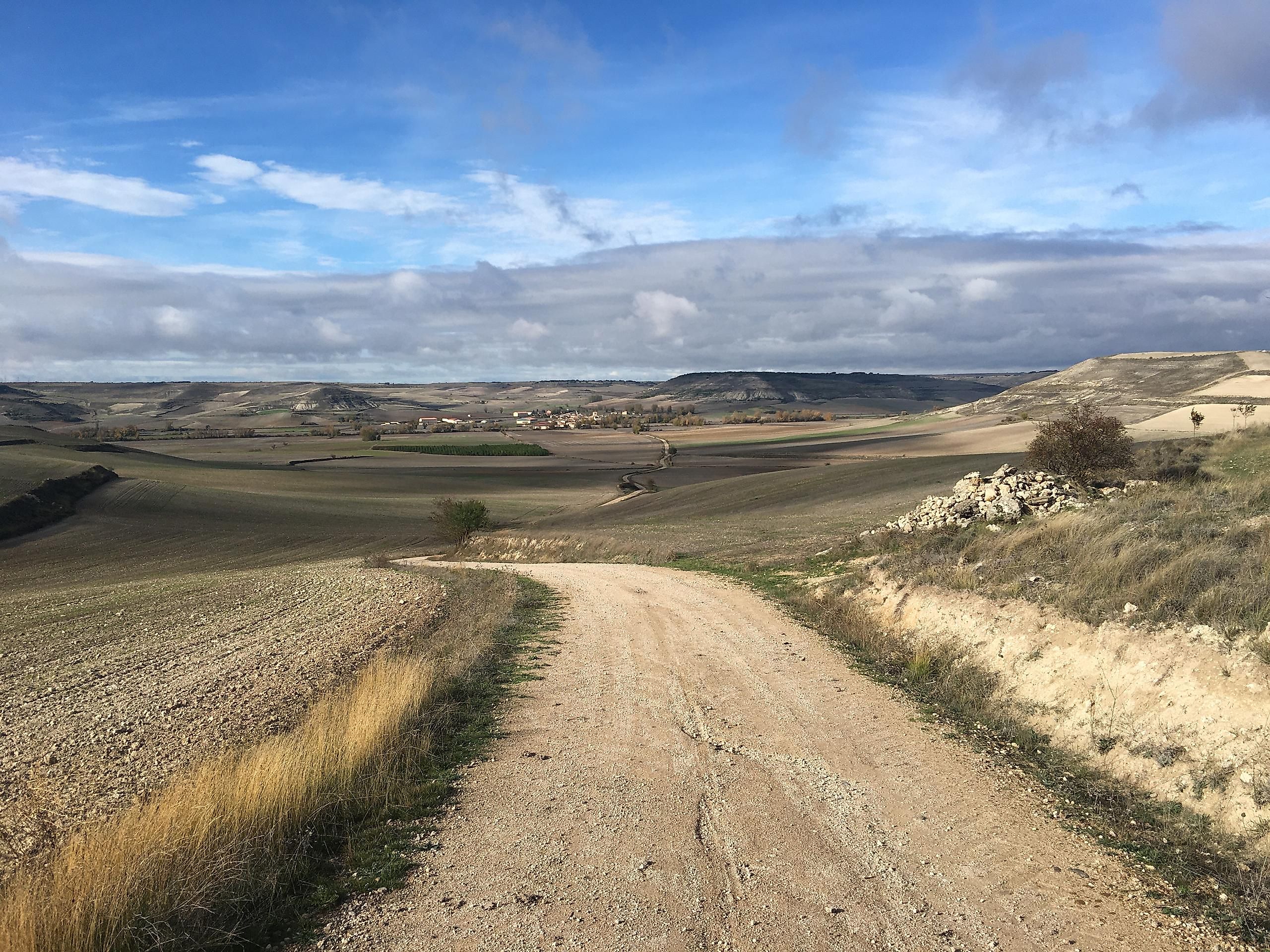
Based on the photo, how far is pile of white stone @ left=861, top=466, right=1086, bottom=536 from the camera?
20.1m

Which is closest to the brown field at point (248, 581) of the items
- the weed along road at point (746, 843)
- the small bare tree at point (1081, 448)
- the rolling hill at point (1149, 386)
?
the weed along road at point (746, 843)

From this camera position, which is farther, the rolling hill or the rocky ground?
the rolling hill

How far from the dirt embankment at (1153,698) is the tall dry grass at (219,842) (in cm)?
788

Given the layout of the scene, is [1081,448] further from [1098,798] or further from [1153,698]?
[1098,798]

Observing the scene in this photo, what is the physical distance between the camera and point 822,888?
653 centimetres

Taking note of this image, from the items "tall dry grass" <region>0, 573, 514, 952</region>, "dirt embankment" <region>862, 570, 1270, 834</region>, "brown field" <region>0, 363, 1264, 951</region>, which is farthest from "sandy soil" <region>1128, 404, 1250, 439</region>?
"tall dry grass" <region>0, 573, 514, 952</region>

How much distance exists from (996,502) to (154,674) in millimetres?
19390

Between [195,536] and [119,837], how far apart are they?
50555 mm

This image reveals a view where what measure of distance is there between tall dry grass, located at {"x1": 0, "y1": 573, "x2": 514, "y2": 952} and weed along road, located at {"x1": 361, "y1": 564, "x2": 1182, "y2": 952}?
990mm

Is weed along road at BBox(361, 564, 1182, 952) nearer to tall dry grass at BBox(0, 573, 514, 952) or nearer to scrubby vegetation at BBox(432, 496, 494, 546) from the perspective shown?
tall dry grass at BBox(0, 573, 514, 952)

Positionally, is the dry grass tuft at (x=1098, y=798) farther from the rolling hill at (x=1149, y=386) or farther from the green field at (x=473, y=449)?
the green field at (x=473, y=449)

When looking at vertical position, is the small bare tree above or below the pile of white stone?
above

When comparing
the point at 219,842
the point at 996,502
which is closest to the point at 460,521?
the point at 996,502

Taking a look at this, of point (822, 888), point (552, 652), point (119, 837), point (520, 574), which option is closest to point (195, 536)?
point (520, 574)
